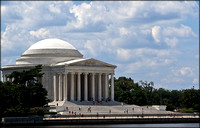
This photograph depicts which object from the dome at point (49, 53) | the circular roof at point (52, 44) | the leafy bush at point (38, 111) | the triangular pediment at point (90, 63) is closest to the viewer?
the leafy bush at point (38, 111)

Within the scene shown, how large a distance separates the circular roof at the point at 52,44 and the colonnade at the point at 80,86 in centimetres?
981

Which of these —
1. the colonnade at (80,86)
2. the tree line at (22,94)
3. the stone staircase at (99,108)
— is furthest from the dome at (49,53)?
the stone staircase at (99,108)

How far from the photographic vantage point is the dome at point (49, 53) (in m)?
192

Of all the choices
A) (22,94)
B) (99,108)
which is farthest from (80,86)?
(22,94)

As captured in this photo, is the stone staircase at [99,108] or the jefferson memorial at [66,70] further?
the jefferson memorial at [66,70]

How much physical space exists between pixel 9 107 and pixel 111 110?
97.8ft

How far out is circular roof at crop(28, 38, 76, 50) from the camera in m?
195

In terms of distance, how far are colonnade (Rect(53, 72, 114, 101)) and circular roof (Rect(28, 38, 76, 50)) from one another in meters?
9.81

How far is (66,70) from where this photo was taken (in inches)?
7205

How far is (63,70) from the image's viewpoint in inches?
7244

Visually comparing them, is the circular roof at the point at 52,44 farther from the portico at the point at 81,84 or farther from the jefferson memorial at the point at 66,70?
the portico at the point at 81,84

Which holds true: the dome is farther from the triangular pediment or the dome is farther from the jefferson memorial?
the triangular pediment

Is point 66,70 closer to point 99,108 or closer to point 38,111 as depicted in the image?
point 99,108

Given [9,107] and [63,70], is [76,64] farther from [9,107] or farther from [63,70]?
[9,107]
